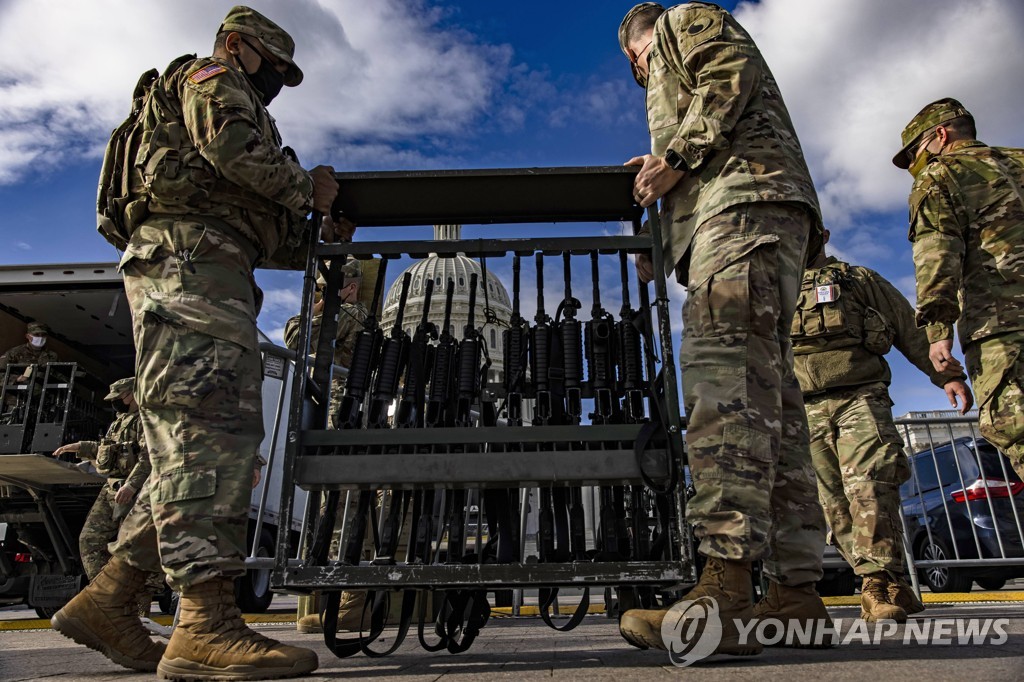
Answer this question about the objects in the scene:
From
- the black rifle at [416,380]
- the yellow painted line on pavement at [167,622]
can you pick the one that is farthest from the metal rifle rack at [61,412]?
the black rifle at [416,380]

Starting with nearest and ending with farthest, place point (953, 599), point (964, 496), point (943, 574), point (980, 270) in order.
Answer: point (980, 270) < point (953, 599) < point (964, 496) < point (943, 574)

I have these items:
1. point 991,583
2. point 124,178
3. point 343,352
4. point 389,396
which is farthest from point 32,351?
point 991,583

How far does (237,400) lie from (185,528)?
17.0 inches

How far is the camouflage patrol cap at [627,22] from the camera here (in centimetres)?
312

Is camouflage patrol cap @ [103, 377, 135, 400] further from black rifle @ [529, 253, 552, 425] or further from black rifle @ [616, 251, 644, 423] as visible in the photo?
black rifle @ [616, 251, 644, 423]

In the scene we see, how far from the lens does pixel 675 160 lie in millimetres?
2562

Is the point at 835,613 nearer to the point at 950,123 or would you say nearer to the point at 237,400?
the point at 950,123

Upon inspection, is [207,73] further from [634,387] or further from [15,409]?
[15,409]

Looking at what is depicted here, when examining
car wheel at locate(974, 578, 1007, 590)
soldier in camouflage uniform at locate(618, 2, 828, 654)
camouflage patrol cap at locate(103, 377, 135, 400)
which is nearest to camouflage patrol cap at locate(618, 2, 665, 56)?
soldier in camouflage uniform at locate(618, 2, 828, 654)

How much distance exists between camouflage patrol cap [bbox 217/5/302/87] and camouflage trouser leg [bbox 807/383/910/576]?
3494 millimetres

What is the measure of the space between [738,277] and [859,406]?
246 cm

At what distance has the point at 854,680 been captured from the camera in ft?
5.18

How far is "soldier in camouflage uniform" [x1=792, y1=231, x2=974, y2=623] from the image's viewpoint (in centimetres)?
406

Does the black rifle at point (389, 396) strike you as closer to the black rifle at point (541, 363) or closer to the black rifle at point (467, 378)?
the black rifle at point (467, 378)
